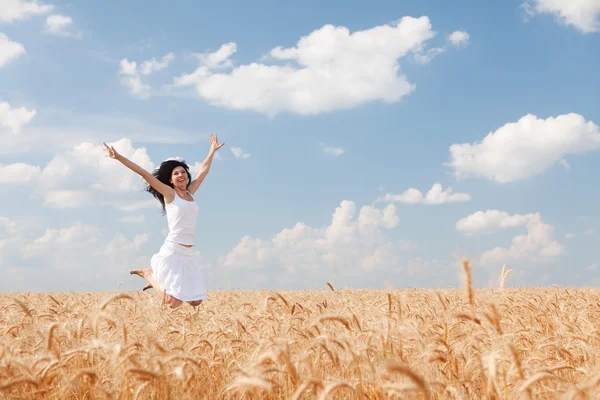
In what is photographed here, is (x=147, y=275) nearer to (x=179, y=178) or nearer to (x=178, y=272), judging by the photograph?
(x=178, y=272)

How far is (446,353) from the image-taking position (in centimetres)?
358

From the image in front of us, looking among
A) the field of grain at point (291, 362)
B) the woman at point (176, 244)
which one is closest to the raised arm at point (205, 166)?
the woman at point (176, 244)

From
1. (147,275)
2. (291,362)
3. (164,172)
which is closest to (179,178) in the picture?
(164,172)

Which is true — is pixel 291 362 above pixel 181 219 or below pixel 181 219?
below

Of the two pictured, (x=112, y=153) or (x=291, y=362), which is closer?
(x=291, y=362)

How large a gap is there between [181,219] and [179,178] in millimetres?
696

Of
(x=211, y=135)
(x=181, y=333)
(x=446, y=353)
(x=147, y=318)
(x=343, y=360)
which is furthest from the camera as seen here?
(x=211, y=135)

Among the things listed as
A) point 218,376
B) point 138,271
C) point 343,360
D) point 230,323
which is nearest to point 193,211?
point 138,271

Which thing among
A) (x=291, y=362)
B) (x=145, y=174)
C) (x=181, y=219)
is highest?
(x=145, y=174)

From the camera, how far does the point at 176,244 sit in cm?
852

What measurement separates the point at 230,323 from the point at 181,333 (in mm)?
454

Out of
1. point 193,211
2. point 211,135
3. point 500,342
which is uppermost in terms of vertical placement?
point 211,135

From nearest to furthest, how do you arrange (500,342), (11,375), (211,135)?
1. (11,375)
2. (500,342)
3. (211,135)

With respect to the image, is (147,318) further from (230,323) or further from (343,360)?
(343,360)
